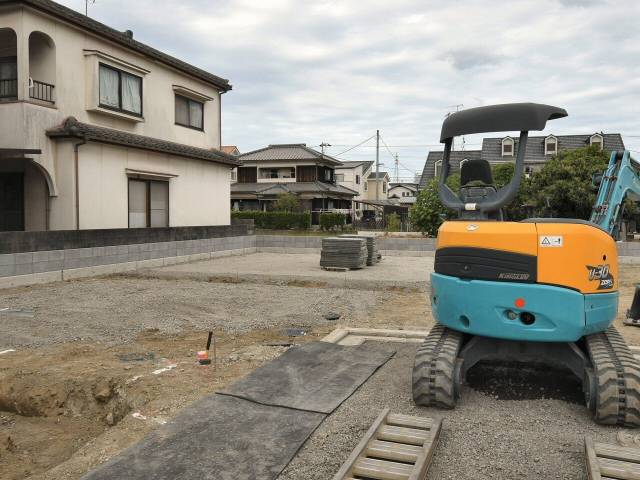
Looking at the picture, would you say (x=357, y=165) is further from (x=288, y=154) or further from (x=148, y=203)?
(x=148, y=203)

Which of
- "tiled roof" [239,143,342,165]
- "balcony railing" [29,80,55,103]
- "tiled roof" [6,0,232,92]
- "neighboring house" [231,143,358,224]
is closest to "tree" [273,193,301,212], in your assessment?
"neighboring house" [231,143,358,224]

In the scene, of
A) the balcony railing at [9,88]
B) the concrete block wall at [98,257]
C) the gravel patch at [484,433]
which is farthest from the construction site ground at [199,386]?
the balcony railing at [9,88]

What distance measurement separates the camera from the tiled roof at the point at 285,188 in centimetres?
4016

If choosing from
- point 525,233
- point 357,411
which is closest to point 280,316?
point 357,411

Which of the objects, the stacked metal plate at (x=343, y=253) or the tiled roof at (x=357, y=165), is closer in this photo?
the stacked metal plate at (x=343, y=253)

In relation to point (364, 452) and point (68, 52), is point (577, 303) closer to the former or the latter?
point (364, 452)

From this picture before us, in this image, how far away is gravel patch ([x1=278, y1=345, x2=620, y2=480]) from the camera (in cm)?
363

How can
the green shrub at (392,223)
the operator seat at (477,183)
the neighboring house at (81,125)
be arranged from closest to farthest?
the operator seat at (477,183)
the neighboring house at (81,125)
the green shrub at (392,223)

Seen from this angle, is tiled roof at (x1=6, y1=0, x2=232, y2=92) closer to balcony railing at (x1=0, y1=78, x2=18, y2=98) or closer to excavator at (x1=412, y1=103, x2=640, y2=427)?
balcony railing at (x1=0, y1=78, x2=18, y2=98)

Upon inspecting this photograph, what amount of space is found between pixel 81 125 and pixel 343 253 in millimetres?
8253

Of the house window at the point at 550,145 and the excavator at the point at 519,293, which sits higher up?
the house window at the point at 550,145

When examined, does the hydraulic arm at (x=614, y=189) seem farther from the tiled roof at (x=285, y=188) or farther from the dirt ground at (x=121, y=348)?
the tiled roof at (x=285, y=188)

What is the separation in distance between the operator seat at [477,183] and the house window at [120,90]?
43.1 feet

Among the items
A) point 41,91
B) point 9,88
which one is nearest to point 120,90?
point 41,91
